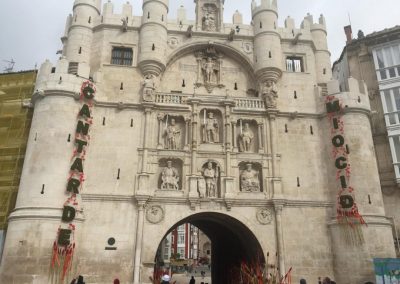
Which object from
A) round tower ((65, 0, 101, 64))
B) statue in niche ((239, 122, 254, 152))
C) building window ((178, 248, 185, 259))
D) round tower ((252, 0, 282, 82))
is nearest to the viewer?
statue in niche ((239, 122, 254, 152))

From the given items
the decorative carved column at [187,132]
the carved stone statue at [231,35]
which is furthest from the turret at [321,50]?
the decorative carved column at [187,132]

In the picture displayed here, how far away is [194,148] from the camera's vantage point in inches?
944

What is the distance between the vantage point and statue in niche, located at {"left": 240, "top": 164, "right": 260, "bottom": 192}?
23.7 m

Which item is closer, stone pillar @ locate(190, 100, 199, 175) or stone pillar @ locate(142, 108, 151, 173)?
stone pillar @ locate(142, 108, 151, 173)

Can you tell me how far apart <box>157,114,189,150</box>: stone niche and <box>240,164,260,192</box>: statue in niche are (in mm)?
4186

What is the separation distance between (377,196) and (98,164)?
17.4 metres

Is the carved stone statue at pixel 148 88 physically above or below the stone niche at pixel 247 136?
above

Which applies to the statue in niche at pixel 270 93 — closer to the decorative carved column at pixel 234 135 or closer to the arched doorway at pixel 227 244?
the decorative carved column at pixel 234 135

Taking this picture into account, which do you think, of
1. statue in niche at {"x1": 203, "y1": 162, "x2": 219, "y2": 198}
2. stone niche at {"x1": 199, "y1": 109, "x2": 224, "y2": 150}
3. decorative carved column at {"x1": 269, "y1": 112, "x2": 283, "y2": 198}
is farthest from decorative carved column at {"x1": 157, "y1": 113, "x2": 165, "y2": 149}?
decorative carved column at {"x1": 269, "y1": 112, "x2": 283, "y2": 198}

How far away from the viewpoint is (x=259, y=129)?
Answer: 2531 cm

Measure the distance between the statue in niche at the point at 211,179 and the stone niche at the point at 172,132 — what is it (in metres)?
2.09

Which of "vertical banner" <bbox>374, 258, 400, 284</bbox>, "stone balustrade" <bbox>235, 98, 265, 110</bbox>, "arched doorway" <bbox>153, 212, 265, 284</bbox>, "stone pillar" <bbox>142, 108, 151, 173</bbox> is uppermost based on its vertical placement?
"stone balustrade" <bbox>235, 98, 265, 110</bbox>

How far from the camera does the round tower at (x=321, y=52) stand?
1117 inches

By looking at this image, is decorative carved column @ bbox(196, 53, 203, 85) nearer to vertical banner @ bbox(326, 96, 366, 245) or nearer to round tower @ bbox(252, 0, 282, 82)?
round tower @ bbox(252, 0, 282, 82)
